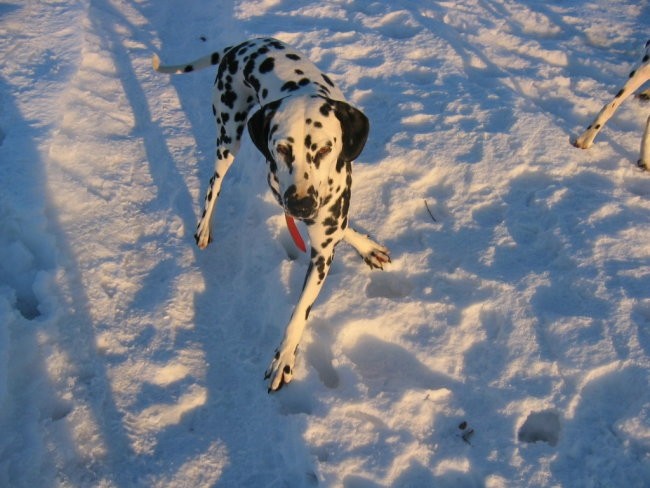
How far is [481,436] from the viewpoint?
321cm

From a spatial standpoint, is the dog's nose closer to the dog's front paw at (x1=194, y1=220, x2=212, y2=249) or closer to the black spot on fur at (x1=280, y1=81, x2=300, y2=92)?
the black spot on fur at (x1=280, y1=81, x2=300, y2=92)

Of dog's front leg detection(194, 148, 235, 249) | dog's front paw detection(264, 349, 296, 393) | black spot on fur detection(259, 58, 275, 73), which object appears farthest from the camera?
dog's front leg detection(194, 148, 235, 249)

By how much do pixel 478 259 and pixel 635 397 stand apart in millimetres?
1378

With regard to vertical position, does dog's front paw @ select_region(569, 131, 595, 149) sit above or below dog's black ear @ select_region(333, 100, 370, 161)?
below

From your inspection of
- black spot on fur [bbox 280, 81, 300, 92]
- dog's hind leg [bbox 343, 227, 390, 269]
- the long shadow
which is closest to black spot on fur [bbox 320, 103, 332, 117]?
black spot on fur [bbox 280, 81, 300, 92]

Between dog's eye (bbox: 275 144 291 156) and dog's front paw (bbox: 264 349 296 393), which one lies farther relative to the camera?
dog's front paw (bbox: 264 349 296 393)

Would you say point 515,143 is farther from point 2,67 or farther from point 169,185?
point 2,67

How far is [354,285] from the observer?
407 cm

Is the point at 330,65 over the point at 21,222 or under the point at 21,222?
over

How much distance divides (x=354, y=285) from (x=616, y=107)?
9.50 feet

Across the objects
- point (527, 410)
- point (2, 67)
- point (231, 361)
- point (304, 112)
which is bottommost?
point (231, 361)

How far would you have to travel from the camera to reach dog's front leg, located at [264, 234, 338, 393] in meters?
3.54

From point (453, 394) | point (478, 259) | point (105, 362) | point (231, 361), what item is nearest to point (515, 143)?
point (478, 259)

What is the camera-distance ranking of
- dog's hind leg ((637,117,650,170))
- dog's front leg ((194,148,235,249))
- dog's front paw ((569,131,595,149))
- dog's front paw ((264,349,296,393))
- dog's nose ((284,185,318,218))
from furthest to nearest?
dog's front paw ((569,131,595,149)), dog's hind leg ((637,117,650,170)), dog's front leg ((194,148,235,249)), dog's front paw ((264,349,296,393)), dog's nose ((284,185,318,218))
